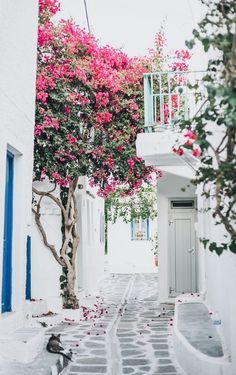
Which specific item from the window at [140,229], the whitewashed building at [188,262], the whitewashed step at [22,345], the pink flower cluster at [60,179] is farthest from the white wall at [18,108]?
the window at [140,229]

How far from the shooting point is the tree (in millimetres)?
11219

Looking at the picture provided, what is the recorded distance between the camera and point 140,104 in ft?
41.4

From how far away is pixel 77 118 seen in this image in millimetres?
11609

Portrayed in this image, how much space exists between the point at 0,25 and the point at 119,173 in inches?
270

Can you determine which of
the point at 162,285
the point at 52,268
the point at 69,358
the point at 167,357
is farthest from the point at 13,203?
the point at 162,285

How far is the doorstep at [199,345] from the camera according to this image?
580 cm

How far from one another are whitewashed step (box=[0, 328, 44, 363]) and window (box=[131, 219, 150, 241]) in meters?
19.8

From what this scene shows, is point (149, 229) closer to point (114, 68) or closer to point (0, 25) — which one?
point (114, 68)

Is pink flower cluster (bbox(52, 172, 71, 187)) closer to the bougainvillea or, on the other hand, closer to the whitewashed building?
the bougainvillea

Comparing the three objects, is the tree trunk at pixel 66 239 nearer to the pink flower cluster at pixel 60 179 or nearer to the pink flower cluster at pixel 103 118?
the pink flower cluster at pixel 60 179

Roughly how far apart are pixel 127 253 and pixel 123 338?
1704 centimetres

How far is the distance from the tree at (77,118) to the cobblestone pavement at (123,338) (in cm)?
131

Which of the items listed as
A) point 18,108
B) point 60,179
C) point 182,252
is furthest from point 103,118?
point 18,108

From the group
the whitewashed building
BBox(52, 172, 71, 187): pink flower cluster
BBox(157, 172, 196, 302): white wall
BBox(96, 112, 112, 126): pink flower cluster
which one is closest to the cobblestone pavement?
the whitewashed building
